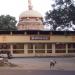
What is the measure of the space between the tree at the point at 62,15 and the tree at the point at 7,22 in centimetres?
3137

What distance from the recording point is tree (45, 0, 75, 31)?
42.6 metres

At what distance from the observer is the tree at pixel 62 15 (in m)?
42.6

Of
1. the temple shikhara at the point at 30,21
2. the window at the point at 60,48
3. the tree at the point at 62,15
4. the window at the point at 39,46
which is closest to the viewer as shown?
the tree at the point at 62,15

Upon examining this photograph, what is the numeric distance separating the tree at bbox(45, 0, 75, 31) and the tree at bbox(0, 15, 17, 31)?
31366mm

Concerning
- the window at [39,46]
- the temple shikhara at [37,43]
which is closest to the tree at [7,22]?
the temple shikhara at [37,43]

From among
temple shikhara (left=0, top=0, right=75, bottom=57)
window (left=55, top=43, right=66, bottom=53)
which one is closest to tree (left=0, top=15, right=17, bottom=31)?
temple shikhara (left=0, top=0, right=75, bottom=57)

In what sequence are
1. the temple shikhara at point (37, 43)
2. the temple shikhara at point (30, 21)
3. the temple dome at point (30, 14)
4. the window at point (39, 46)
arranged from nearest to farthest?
the temple shikhara at point (37, 43), the window at point (39, 46), the temple shikhara at point (30, 21), the temple dome at point (30, 14)

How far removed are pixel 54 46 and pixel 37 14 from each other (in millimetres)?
27148

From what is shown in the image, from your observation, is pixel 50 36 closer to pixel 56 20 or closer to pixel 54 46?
pixel 54 46

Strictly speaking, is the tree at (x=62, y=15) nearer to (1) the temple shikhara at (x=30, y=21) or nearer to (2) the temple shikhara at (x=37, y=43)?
(2) the temple shikhara at (x=37, y=43)

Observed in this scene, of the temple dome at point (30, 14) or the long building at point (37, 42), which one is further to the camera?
the temple dome at point (30, 14)

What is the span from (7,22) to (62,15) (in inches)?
1420

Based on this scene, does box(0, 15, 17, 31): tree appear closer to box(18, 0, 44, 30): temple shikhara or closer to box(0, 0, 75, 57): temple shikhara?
box(18, 0, 44, 30): temple shikhara

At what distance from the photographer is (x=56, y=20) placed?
148 ft
